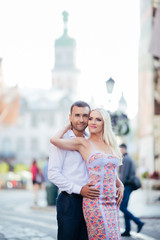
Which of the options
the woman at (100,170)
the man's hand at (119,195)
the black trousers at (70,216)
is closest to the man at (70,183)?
the black trousers at (70,216)

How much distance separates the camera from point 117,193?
4.54 metres

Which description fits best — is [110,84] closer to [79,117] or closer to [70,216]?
[79,117]

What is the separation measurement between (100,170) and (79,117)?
21.3 inches

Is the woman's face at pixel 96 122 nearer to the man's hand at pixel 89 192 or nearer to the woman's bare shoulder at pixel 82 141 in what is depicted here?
the woman's bare shoulder at pixel 82 141

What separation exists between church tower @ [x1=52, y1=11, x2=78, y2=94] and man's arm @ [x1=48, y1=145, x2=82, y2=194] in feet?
304

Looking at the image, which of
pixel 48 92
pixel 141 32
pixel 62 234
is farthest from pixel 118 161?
pixel 48 92

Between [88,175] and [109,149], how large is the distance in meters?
0.29

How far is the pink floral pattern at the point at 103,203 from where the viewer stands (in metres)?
4.18

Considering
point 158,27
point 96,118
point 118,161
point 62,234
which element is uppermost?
point 158,27

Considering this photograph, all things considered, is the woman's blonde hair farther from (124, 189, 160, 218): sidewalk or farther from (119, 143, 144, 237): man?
(124, 189, 160, 218): sidewalk

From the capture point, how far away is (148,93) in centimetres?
2922

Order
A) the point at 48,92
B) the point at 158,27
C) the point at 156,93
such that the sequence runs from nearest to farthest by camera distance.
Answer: the point at 158,27
the point at 156,93
the point at 48,92

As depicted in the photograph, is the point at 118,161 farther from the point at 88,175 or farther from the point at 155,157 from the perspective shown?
the point at 155,157

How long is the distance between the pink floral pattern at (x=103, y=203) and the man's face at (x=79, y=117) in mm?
365
